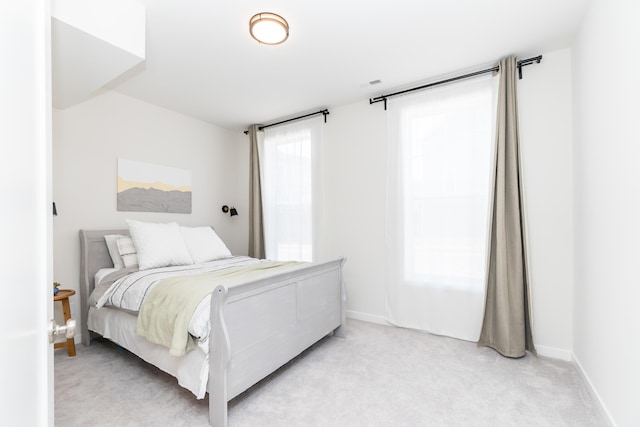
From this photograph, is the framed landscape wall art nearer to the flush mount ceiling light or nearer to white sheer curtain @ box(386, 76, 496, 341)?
the flush mount ceiling light

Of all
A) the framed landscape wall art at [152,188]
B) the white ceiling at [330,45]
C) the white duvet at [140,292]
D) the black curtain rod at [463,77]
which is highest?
the white ceiling at [330,45]

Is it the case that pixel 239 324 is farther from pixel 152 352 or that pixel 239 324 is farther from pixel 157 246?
pixel 157 246

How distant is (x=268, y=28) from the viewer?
6.61 feet

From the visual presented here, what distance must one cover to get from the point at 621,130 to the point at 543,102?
1131 millimetres

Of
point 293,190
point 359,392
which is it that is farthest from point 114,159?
point 359,392

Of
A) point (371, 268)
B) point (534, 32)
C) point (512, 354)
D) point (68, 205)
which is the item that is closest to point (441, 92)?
point (534, 32)

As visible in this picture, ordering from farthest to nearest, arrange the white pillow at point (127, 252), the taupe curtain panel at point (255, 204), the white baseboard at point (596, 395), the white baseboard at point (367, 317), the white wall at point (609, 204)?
the taupe curtain panel at point (255, 204)
the white baseboard at point (367, 317)
the white pillow at point (127, 252)
the white baseboard at point (596, 395)
the white wall at point (609, 204)

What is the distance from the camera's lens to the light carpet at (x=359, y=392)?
1.72 m

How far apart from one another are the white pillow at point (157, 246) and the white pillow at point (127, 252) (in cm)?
11

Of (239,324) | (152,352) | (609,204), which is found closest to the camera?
(609,204)

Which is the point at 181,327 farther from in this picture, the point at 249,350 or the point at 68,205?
the point at 68,205

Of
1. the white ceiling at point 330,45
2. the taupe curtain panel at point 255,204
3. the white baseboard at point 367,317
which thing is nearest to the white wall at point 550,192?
the white ceiling at point 330,45

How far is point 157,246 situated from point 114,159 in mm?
1132

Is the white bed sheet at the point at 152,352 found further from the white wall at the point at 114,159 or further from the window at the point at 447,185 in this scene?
the window at the point at 447,185
